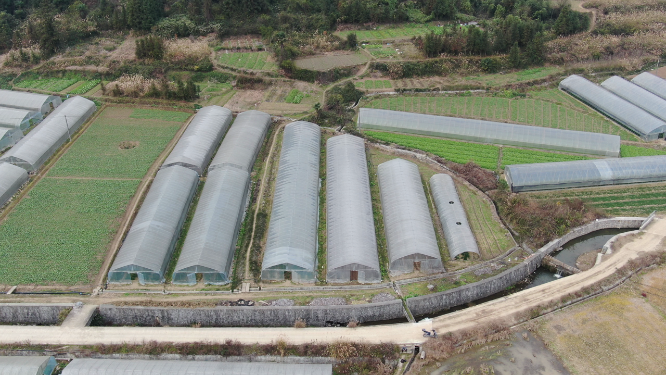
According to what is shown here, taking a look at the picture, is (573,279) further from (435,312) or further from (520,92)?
(520,92)

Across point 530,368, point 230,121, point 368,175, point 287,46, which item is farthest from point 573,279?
point 287,46

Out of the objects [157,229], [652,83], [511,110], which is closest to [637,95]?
[652,83]

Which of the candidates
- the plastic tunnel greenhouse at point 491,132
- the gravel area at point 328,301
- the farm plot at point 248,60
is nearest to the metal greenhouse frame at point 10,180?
the gravel area at point 328,301

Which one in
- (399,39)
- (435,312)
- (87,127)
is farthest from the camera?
(399,39)

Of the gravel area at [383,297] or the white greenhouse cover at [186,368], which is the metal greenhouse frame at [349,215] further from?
the white greenhouse cover at [186,368]

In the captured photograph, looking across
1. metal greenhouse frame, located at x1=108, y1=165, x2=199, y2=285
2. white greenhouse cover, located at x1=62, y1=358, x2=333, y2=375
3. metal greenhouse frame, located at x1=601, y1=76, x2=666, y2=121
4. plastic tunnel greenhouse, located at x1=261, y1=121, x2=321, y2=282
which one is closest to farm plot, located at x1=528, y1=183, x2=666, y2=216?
metal greenhouse frame, located at x1=601, y1=76, x2=666, y2=121

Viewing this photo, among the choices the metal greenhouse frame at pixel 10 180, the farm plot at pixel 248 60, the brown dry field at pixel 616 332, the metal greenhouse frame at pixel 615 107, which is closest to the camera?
the brown dry field at pixel 616 332
